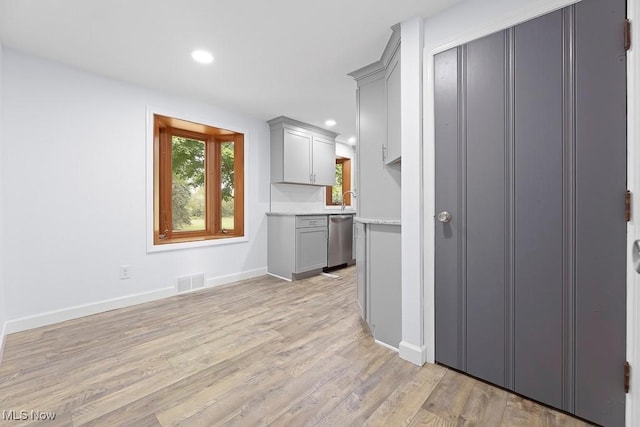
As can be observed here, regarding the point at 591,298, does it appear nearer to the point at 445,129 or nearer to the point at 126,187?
the point at 445,129

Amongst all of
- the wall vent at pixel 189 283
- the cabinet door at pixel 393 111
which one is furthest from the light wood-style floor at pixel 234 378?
the cabinet door at pixel 393 111

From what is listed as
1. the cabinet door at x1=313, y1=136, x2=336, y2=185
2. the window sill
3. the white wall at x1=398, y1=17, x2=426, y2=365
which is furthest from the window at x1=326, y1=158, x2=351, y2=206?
the white wall at x1=398, y1=17, x2=426, y2=365

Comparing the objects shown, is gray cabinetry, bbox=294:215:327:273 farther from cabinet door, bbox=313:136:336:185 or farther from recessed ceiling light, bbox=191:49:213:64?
recessed ceiling light, bbox=191:49:213:64

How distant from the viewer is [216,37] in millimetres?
2031

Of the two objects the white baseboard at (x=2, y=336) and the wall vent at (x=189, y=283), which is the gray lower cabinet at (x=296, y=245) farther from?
the white baseboard at (x=2, y=336)

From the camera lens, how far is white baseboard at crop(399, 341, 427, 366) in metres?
1.74

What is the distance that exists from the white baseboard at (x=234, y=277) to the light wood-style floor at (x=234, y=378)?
908 millimetres

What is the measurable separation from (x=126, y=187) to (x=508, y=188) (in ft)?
10.7

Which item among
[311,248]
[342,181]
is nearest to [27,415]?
[311,248]

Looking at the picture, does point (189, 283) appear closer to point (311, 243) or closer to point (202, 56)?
point (311, 243)

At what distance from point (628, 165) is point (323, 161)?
3.65m

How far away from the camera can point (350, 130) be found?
450cm

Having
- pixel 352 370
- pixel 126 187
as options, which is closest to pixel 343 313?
pixel 352 370

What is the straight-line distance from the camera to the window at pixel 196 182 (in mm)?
3346
